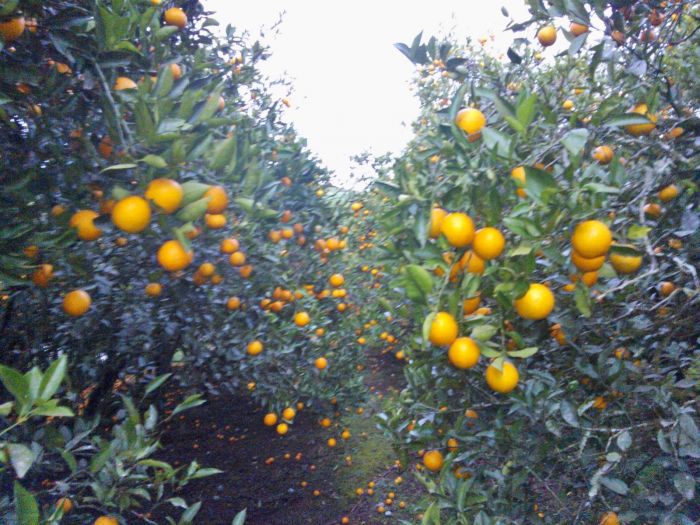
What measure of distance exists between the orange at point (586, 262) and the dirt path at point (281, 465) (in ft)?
10.00

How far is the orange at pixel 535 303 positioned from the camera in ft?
4.22

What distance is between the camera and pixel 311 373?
3.56m

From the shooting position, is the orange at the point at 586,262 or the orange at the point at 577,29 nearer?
the orange at the point at 586,262

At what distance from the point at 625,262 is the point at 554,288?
28 cm

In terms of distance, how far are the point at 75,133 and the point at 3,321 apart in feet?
2.96

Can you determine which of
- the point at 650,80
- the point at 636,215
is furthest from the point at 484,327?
the point at 650,80

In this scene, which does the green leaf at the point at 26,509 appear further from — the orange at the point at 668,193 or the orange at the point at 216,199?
the orange at the point at 668,193

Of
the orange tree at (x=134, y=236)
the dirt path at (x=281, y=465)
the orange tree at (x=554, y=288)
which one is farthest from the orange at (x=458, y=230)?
the dirt path at (x=281, y=465)

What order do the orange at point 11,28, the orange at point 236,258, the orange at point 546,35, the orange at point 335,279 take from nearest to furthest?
the orange at point 11,28
the orange at point 236,258
the orange at point 546,35
the orange at point 335,279

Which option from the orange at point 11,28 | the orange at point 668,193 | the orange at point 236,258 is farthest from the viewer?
the orange at point 236,258

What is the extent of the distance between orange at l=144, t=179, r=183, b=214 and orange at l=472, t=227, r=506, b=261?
2.57ft

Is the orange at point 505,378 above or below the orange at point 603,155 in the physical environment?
below

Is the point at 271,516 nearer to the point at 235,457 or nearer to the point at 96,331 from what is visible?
the point at 235,457

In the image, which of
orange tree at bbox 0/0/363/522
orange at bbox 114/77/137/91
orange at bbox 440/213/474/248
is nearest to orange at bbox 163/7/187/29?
orange tree at bbox 0/0/363/522
